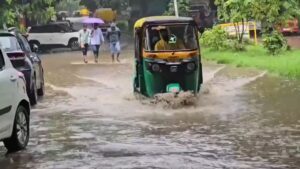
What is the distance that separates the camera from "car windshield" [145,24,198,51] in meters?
13.8

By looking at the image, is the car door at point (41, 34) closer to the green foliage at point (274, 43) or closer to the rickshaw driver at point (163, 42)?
the green foliage at point (274, 43)

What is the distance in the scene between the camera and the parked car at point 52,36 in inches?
1447

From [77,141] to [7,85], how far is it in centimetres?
166

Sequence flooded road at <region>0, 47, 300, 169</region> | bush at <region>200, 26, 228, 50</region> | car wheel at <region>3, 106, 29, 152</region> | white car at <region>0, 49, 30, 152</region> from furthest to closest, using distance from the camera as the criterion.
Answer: bush at <region>200, 26, 228, 50</region> < car wheel at <region>3, 106, 29, 152</region> < white car at <region>0, 49, 30, 152</region> < flooded road at <region>0, 47, 300, 169</region>

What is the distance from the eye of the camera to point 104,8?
6631 centimetres

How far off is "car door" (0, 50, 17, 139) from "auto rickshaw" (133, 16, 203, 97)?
4810 millimetres

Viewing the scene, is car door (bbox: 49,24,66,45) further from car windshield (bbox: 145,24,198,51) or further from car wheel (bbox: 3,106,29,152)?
car wheel (bbox: 3,106,29,152)

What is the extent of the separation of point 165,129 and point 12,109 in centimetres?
293

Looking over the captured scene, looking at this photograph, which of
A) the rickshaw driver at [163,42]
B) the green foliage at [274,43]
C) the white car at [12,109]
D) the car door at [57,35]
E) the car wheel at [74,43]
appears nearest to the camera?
the white car at [12,109]

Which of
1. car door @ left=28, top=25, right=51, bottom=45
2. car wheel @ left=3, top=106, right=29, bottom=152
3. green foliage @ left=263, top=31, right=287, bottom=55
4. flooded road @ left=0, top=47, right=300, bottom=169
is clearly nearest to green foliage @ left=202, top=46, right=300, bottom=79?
green foliage @ left=263, top=31, right=287, bottom=55

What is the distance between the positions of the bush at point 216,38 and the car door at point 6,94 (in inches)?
758

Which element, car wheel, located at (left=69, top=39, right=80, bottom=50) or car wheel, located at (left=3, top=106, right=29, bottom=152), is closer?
car wheel, located at (left=3, top=106, right=29, bottom=152)

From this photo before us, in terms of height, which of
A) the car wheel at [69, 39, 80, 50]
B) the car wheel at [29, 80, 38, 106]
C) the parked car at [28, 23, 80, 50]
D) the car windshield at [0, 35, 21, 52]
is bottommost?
the car wheel at [69, 39, 80, 50]

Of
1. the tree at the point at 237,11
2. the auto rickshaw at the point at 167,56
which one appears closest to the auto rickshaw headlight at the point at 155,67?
the auto rickshaw at the point at 167,56
